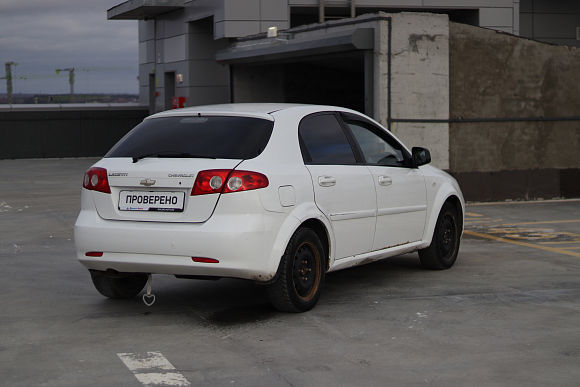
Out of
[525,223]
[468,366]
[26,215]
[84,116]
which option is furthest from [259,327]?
[84,116]

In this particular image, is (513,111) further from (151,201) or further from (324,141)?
(151,201)

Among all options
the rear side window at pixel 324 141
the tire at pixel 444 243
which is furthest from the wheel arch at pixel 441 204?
the rear side window at pixel 324 141

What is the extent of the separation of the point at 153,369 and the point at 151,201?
4.85 feet

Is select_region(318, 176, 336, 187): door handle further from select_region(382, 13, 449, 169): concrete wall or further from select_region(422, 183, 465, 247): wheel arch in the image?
select_region(382, 13, 449, 169): concrete wall

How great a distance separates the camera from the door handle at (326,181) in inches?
249

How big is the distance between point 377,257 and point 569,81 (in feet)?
31.0

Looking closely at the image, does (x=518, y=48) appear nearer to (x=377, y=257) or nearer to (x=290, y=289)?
(x=377, y=257)

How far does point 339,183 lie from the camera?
6.53 meters

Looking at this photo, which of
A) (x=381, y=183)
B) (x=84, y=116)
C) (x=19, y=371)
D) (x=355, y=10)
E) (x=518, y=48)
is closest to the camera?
(x=19, y=371)

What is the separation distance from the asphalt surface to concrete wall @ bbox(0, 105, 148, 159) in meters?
21.6

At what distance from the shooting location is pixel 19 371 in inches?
186

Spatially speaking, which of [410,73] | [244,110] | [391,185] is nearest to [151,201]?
[244,110]

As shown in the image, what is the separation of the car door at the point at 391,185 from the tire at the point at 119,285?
206cm

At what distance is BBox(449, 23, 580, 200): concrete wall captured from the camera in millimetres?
14172
